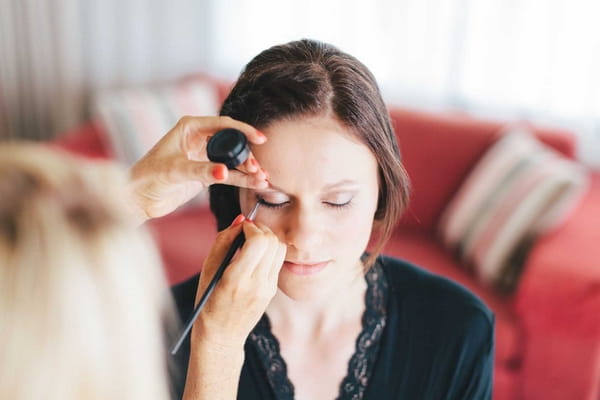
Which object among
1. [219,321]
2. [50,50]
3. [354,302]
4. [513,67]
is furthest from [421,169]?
[50,50]

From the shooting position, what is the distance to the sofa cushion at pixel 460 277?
209cm

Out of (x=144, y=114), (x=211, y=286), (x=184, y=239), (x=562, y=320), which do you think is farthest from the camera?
(x=144, y=114)

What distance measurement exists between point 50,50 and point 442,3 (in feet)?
6.12

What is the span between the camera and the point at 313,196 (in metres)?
1.10

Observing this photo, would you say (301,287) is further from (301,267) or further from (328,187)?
(328,187)

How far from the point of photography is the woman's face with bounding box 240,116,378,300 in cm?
109

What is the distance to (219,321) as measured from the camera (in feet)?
3.21

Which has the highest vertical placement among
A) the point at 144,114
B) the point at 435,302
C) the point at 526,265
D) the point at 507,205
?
the point at 435,302

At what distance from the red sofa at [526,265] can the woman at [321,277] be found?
68cm

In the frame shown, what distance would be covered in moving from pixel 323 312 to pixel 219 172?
15.3 inches

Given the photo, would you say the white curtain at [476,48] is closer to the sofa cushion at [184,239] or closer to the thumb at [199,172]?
the sofa cushion at [184,239]

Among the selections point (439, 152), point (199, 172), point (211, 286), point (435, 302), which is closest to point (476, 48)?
point (439, 152)

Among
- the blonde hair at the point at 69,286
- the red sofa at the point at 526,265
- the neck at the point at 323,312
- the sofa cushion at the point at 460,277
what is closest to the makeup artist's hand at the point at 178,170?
the neck at the point at 323,312

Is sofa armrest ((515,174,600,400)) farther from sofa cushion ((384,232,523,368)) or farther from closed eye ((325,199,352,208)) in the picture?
closed eye ((325,199,352,208))
